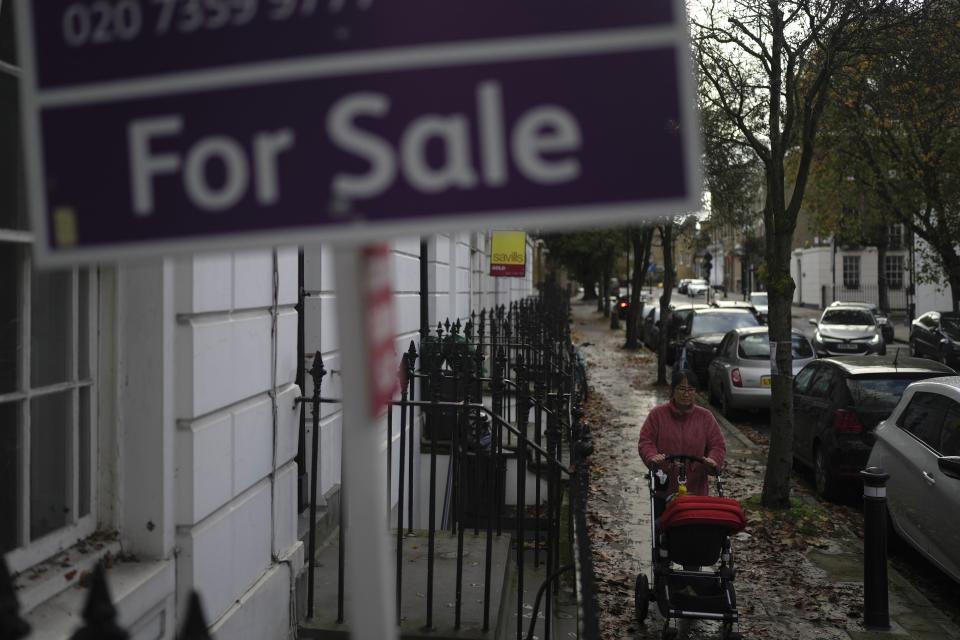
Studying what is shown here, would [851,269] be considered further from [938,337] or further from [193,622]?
[193,622]

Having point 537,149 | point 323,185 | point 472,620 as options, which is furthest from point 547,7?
point 472,620

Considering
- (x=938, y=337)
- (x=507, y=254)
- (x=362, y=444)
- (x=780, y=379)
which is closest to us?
(x=362, y=444)

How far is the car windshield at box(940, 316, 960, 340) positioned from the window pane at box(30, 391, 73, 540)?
22.8 meters

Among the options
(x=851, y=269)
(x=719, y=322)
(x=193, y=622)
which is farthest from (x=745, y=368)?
(x=851, y=269)

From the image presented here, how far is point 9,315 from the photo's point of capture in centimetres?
315

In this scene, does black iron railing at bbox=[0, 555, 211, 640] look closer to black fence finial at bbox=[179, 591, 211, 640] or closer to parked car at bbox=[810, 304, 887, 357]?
black fence finial at bbox=[179, 591, 211, 640]

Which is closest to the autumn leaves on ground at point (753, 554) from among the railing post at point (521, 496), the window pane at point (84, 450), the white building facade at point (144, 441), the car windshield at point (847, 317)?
the railing post at point (521, 496)

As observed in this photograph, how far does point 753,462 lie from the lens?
11930 mm

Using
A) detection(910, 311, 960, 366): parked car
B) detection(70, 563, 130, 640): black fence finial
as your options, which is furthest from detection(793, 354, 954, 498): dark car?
detection(910, 311, 960, 366): parked car

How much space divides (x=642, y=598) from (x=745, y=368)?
9722 millimetres

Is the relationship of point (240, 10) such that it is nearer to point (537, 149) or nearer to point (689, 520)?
point (537, 149)

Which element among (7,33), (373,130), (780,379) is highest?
(7,33)

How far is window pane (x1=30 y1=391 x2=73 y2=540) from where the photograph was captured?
3.24 metres

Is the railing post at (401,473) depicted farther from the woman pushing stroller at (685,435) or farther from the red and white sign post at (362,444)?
the red and white sign post at (362,444)
